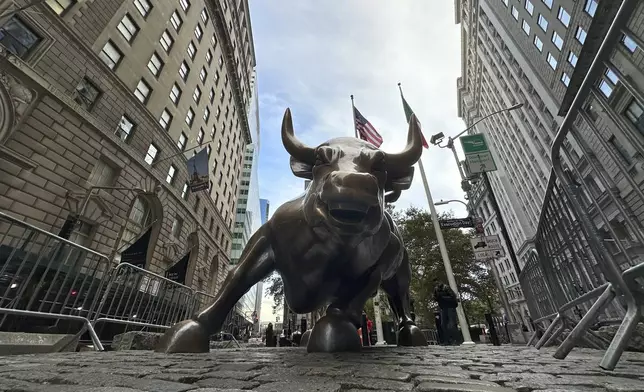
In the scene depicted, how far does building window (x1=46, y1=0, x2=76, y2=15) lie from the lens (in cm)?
1355

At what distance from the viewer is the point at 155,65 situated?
20.6m

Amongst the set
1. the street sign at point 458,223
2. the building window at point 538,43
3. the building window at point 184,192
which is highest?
the building window at point 538,43

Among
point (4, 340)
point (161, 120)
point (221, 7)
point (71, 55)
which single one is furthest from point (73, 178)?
point (221, 7)

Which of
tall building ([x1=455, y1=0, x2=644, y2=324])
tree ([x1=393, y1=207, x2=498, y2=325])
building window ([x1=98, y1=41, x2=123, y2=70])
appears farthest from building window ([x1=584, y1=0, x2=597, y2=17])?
building window ([x1=98, y1=41, x2=123, y2=70])

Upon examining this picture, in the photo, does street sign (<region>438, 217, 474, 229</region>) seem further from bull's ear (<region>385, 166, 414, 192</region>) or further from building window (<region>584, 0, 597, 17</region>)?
building window (<region>584, 0, 597, 17</region>)

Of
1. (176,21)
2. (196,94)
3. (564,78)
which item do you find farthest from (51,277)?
(564,78)

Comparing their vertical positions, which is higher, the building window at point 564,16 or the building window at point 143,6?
the building window at point 564,16

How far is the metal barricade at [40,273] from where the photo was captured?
11.7 feet

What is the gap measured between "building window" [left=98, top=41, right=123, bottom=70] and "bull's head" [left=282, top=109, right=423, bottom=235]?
18713 mm

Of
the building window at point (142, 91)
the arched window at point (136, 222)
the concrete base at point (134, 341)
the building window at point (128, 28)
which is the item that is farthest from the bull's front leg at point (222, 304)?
the building window at point (128, 28)

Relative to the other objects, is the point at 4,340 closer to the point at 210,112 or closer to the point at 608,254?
the point at 608,254

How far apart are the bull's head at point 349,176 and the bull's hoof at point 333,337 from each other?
0.90 m

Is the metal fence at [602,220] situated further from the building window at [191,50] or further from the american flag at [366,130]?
the building window at [191,50]

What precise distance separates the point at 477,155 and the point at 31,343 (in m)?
11.1
